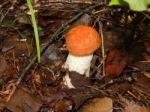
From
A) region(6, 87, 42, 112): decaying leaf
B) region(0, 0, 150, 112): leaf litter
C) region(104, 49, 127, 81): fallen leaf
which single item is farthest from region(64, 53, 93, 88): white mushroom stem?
region(6, 87, 42, 112): decaying leaf

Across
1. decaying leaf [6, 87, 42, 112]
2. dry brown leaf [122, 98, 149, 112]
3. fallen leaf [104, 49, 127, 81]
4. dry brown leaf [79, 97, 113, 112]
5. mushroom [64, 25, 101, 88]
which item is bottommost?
dry brown leaf [122, 98, 149, 112]

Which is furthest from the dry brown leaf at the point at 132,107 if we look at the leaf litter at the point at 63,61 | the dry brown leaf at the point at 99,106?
the dry brown leaf at the point at 99,106

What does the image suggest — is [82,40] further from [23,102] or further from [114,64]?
[23,102]

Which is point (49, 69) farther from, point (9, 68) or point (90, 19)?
point (90, 19)

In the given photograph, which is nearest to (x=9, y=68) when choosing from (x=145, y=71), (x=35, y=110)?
(x=35, y=110)

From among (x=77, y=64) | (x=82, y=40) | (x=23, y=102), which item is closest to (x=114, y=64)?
(x=77, y=64)

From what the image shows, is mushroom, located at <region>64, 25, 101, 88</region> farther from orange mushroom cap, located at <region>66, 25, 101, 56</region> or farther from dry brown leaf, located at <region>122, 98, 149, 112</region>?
dry brown leaf, located at <region>122, 98, 149, 112</region>

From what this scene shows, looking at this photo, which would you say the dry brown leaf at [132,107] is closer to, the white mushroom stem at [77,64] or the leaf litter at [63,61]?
the leaf litter at [63,61]
